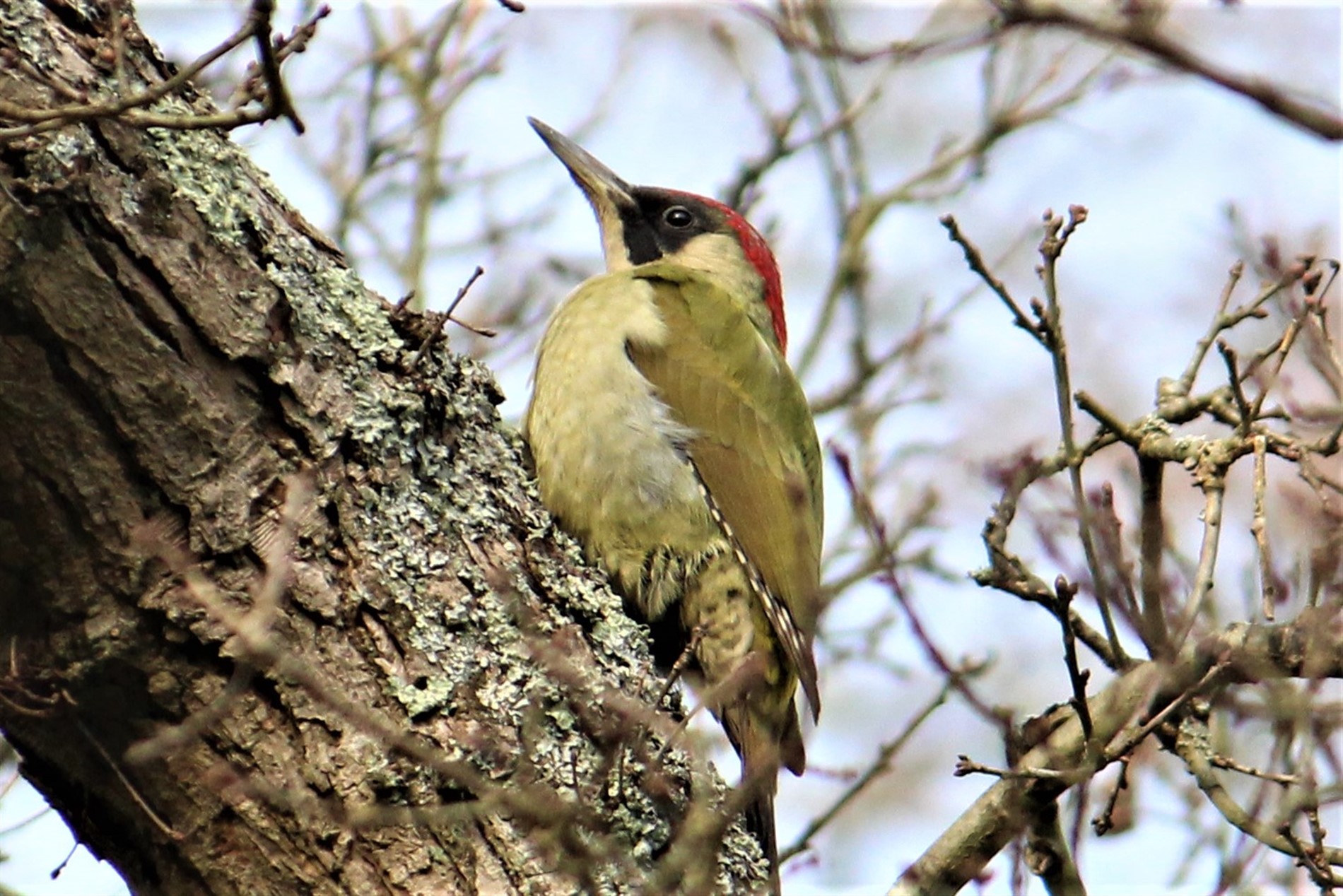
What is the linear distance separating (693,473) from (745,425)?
0.98 feet

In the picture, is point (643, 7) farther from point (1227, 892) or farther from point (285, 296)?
point (1227, 892)

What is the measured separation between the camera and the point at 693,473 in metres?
3.69

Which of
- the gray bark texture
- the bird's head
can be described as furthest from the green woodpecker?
the gray bark texture

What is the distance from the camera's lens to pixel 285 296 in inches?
101

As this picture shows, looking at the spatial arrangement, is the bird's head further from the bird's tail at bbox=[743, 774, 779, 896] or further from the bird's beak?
the bird's tail at bbox=[743, 774, 779, 896]

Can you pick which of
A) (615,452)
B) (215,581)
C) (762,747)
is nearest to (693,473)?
(615,452)

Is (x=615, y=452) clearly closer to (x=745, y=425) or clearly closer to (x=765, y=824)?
(x=745, y=425)

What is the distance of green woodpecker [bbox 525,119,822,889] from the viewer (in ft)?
11.4

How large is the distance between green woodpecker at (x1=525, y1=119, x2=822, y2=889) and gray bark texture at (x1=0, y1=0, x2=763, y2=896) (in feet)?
2.40

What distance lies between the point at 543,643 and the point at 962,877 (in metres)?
0.85

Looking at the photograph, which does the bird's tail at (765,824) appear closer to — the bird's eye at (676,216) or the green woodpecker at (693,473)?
the green woodpecker at (693,473)

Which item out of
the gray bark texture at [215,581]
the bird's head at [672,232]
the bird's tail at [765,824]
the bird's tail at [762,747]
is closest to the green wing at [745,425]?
the bird's tail at [762,747]

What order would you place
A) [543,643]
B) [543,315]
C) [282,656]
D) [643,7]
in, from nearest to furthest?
[282,656], [543,643], [543,315], [643,7]

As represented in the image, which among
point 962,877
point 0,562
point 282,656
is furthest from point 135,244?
point 962,877
